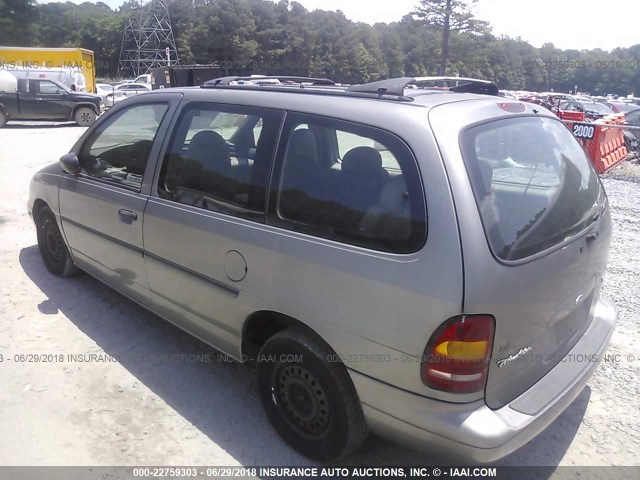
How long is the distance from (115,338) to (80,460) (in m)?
1.26

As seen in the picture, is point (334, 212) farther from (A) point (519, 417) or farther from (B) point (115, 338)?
(B) point (115, 338)

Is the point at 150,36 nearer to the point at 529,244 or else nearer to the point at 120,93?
the point at 120,93

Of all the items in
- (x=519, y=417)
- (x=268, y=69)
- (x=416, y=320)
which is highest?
(x=268, y=69)

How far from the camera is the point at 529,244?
84.4 inches

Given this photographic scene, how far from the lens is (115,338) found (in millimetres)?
3736

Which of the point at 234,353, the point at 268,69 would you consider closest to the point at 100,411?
the point at 234,353

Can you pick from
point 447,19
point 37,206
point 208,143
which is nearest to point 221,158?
point 208,143

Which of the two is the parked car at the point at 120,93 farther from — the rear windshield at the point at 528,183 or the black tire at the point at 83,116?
the rear windshield at the point at 528,183

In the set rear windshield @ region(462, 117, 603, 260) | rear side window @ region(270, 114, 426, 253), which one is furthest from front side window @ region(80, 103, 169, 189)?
rear windshield @ region(462, 117, 603, 260)

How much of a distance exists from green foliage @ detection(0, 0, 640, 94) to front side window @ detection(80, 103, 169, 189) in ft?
176

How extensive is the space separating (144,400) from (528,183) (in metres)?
2.48

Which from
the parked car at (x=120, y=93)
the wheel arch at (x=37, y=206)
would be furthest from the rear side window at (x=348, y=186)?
the parked car at (x=120, y=93)

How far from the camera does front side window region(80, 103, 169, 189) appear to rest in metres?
3.44

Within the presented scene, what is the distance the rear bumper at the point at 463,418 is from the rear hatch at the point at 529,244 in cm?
6
